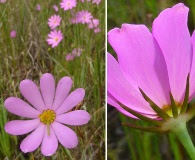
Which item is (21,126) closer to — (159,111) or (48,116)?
(48,116)

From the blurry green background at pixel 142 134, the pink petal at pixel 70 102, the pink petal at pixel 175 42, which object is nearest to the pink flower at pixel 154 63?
the pink petal at pixel 175 42

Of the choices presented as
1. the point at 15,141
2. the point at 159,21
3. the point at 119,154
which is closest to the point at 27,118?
the point at 15,141

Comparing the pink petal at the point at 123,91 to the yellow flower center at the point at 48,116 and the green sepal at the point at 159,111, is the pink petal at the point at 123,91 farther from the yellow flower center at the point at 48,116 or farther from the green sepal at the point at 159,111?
the yellow flower center at the point at 48,116

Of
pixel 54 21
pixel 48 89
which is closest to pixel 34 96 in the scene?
pixel 48 89

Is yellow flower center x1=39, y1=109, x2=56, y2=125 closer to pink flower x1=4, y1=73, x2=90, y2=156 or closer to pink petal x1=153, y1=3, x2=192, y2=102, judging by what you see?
pink flower x1=4, y1=73, x2=90, y2=156

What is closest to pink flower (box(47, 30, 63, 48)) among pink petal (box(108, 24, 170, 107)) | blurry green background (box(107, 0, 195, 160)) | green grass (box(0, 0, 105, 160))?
green grass (box(0, 0, 105, 160))

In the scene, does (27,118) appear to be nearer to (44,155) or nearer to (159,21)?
(44,155)
